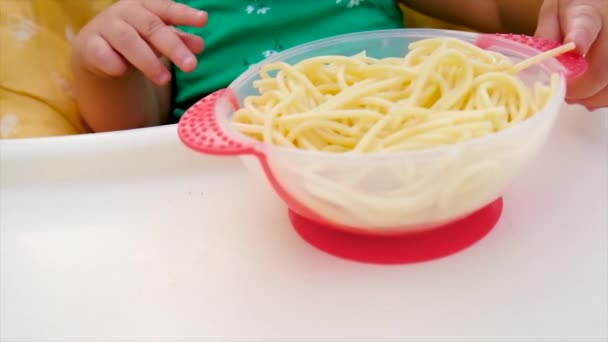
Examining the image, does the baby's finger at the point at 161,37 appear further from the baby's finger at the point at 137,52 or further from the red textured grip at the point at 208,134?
the red textured grip at the point at 208,134

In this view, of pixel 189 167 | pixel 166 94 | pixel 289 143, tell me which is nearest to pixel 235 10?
pixel 166 94

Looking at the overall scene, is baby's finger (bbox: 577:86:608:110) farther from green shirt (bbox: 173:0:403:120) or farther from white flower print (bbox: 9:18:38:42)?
white flower print (bbox: 9:18:38:42)

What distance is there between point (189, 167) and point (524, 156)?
32 centimetres

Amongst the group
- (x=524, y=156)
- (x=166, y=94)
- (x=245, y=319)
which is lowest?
(x=166, y=94)

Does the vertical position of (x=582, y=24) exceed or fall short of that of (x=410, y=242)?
it exceeds it

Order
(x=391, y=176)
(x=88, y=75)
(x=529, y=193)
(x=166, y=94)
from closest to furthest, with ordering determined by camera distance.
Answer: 1. (x=391, y=176)
2. (x=529, y=193)
3. (x=88, y=75)
4. (x=166, y=94)

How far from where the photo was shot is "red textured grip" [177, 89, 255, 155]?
17.0 inches

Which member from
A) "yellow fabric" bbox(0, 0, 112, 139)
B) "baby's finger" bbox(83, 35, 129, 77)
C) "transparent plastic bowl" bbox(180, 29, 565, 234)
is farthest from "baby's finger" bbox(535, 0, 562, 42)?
"yellow fabric" bbox(0, 0, 112, 139)

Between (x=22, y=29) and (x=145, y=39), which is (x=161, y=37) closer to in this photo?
(x=145, y=39)

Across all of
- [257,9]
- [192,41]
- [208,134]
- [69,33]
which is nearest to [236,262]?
[208,134]

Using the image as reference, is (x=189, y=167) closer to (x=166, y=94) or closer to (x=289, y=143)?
(x=289, y=143)

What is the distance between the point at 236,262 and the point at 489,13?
0.55 meters

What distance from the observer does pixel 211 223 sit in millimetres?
565

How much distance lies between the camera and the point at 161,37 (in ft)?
2.14
